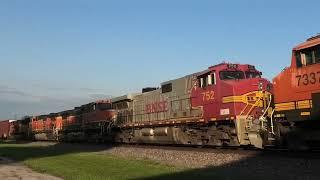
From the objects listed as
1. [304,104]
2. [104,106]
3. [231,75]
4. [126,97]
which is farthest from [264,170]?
[104,106]

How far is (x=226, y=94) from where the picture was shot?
915 inches

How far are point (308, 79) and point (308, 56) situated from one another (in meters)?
0.82

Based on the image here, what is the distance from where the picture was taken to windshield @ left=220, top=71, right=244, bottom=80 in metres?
24.0

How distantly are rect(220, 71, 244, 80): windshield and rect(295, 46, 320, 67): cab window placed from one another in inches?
271

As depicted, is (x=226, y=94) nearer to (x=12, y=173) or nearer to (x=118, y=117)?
(x=12, y=173)

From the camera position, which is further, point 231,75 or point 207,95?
point 207,95

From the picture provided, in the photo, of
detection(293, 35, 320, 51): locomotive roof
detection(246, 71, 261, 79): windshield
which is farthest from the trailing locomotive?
detection(293, 35, 320, 51): locomotive roof

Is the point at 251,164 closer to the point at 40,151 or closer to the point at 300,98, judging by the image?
the point at 300,98

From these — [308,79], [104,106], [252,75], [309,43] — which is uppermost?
[309,43]

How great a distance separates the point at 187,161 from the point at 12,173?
21.5 ft

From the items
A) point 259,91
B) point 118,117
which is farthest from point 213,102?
point 118,117

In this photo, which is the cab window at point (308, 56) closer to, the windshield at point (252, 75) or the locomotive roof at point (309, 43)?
the locomotive roof at point (309, 43)

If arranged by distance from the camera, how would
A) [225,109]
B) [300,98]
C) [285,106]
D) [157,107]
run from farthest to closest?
[157,107], [225,109], [285,106], [300,98]

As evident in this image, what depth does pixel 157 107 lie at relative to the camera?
31438 mm
